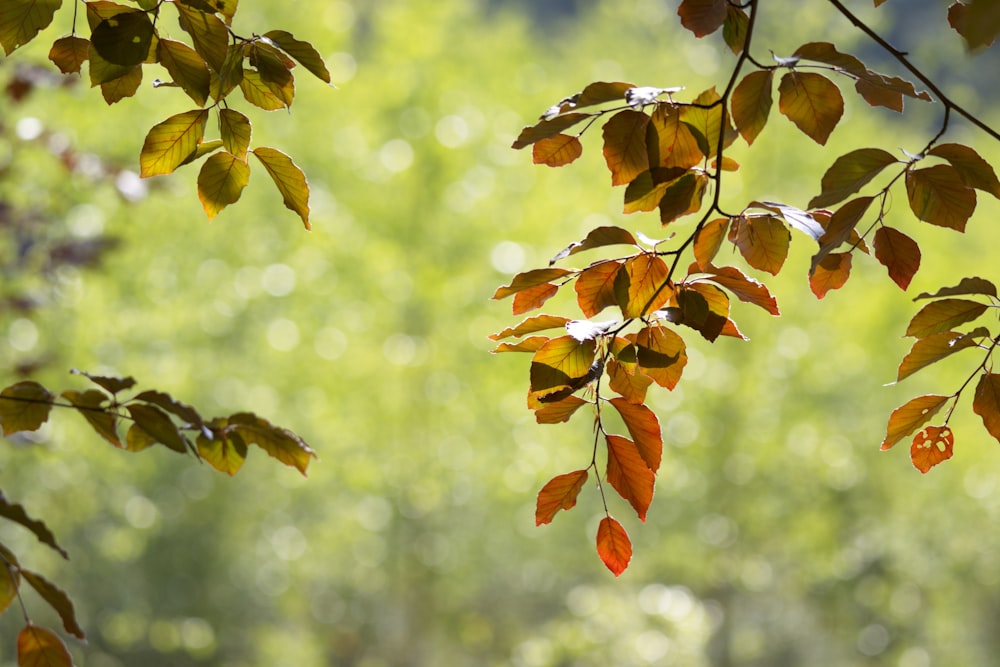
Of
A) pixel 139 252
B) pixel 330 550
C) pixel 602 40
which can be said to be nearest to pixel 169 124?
pixel 139 252

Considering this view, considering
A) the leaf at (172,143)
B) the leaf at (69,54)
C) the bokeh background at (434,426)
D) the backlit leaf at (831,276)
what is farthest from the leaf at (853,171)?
the bokeh background at (434,426)

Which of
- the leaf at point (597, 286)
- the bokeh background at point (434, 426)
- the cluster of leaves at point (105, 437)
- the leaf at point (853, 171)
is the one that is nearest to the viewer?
the leaf at point (853, 171)

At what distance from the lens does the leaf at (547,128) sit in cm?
68

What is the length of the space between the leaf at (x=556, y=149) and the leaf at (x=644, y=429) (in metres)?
0.20

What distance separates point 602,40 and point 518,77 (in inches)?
75.6

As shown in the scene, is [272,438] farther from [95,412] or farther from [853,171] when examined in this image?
[853,171]

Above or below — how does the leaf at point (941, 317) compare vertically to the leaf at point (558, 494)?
above

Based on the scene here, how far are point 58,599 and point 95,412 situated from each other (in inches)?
6.5

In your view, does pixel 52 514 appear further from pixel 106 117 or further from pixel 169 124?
pixel 169 124

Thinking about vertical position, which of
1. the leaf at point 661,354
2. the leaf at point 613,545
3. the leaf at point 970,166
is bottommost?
the leaf at point 613,545

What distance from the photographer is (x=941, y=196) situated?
2.34 feet

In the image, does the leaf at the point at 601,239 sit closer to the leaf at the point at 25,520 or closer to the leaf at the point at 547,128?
the leaf at the point at 547,128

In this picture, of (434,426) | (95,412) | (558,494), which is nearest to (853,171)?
(558,494)

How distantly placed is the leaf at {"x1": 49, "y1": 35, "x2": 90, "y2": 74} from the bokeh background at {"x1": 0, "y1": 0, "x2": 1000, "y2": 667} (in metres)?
4.35
